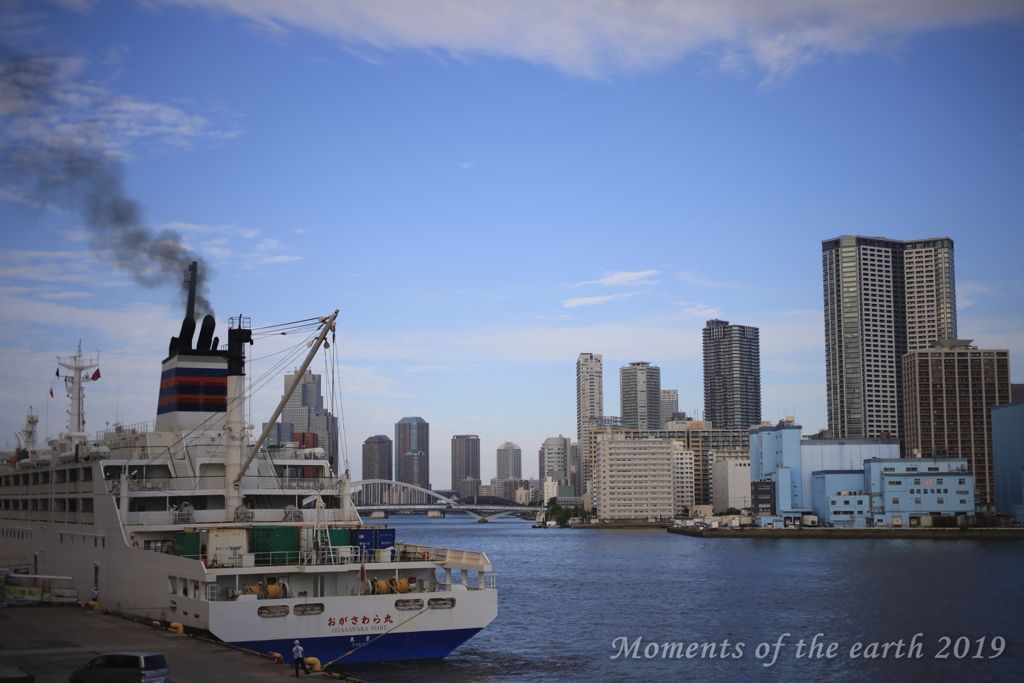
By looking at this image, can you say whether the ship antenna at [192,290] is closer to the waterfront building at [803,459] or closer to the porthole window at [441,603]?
the porthole window at [441,603]

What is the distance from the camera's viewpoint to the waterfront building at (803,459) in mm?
144375

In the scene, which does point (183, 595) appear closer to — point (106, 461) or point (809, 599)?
point (106, 461)

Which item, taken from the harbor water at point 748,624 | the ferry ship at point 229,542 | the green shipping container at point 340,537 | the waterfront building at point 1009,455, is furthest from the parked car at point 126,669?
the waterfront building at point 1009,455

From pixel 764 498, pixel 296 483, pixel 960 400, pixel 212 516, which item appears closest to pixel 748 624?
pixel 296 483

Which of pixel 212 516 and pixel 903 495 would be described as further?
pixel 903 495

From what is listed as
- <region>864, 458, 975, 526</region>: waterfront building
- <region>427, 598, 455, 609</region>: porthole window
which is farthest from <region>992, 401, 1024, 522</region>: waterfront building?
<region>427, 598, 455, 609</region>: porthole window

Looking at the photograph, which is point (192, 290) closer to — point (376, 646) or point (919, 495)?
point (376, 646)

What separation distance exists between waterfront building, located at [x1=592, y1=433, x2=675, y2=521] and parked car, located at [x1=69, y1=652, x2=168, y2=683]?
542 ft

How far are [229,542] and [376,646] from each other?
15.8 ft

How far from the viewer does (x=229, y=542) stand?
995 inches

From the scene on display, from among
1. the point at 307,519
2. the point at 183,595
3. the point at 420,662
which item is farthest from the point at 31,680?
the point at 307,519

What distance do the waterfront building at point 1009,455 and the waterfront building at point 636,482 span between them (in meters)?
56.3

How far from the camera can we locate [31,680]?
55.5 feet

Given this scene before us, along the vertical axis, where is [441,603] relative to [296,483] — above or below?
below
